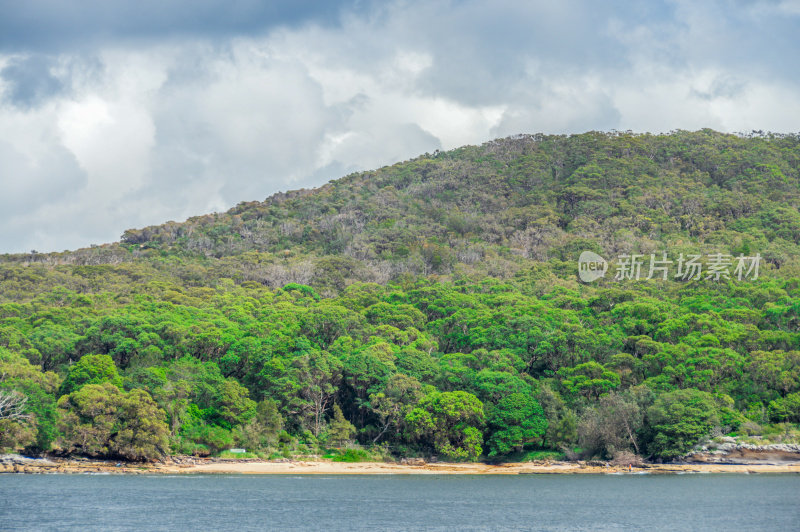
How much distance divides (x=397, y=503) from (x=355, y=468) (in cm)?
2018

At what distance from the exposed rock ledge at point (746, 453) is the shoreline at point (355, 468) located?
1.20 feet

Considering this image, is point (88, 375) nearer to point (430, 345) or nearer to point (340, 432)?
point (340, 432)

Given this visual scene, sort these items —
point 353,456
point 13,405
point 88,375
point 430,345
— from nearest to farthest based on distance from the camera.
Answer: point 13,405, point 88,375, point 353,456, point 430,345

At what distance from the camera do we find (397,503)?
46.8 m

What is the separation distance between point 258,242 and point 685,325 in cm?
8943

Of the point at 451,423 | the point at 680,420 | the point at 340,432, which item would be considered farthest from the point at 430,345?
the point at 680,420

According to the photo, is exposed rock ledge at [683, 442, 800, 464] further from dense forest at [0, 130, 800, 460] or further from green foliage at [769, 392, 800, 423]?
green foliage at [769, 392, 800, 423]

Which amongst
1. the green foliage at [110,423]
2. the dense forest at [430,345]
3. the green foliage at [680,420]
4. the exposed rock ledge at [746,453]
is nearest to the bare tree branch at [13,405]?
the dense forest at [430,345]

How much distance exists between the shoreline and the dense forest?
4.11 ft

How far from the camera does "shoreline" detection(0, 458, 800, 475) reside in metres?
58.3

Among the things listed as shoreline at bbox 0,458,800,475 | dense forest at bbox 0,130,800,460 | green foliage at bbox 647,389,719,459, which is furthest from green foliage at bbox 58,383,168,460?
green foliage at bbox 647,389,719,459

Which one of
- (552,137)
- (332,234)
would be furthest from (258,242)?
(552,137)

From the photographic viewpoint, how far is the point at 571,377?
7281 cm

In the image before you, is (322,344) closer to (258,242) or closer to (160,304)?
(160,304)
